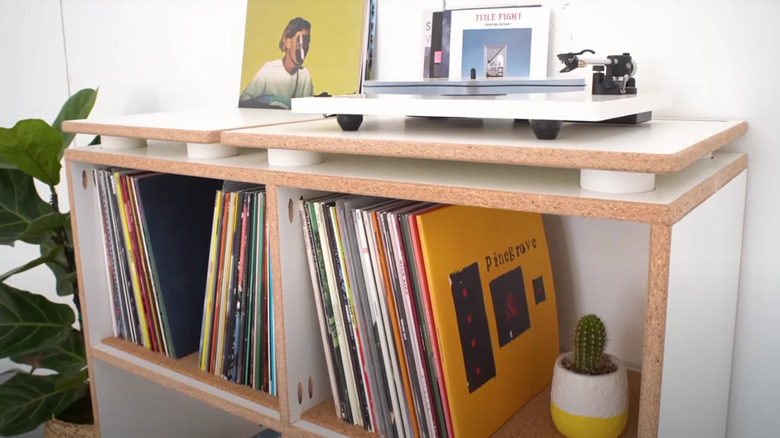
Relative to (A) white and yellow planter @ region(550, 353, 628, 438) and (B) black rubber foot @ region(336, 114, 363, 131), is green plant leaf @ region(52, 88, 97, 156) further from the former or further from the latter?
(A) white and yellow planter @ region(550, 353, 628, 438)

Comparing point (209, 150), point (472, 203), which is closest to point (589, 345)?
point (472, 203)

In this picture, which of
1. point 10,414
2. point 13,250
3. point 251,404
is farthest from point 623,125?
point 13,250

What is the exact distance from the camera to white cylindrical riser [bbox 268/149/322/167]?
0.96m

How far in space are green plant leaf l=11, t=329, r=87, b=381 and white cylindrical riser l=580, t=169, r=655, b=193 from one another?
1.25 m

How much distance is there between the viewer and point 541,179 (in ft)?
2.60

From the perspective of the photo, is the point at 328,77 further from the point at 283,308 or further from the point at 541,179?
the point at 541,179

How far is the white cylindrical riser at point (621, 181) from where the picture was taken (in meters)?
0.68

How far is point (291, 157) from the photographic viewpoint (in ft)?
3.14

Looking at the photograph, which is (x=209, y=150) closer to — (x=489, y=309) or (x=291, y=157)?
(x=291, y=157)

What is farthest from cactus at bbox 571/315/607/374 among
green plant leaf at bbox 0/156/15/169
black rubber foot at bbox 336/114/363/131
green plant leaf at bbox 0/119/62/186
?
green plant leaf at bbox 0/156/15/169

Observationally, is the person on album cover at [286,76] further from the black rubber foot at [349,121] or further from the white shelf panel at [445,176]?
the black rubber foot at [349,121]

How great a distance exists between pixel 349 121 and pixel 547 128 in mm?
288

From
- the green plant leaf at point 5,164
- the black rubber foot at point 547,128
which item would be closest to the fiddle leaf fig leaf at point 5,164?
the green plant leaf at point 5,164

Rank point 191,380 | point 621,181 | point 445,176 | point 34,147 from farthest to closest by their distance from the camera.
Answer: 1. point 34,147
2. point 191,380
3. point 445,176
4. point 621,181
